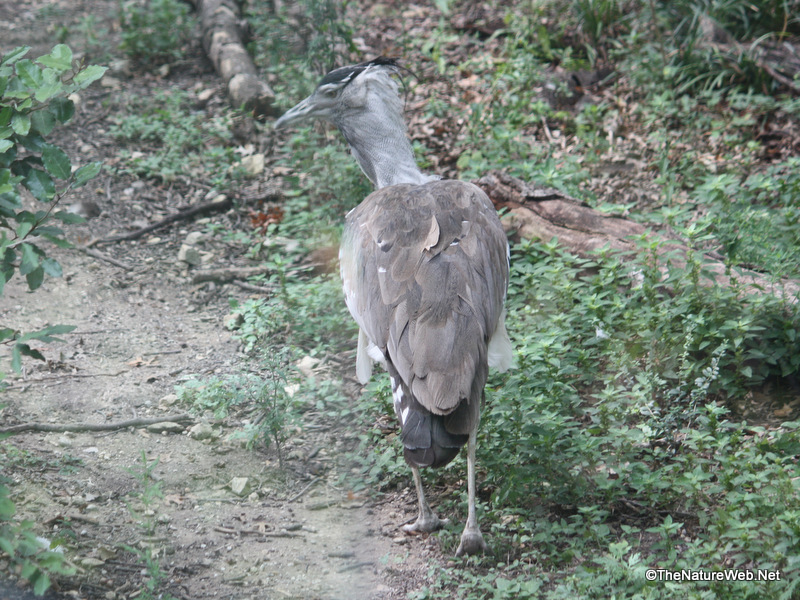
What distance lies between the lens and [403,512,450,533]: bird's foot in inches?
143

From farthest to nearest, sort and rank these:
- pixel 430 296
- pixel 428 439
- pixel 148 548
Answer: pixel 430 296 < pixel 428 439 < pixel 148 548

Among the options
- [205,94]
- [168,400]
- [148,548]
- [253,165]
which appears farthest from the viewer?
[205,94]

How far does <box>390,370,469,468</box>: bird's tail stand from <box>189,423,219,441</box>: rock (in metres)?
1.45

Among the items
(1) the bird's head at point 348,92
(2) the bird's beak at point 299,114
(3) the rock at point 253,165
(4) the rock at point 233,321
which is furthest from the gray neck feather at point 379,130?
(3) the rock at point 253,165

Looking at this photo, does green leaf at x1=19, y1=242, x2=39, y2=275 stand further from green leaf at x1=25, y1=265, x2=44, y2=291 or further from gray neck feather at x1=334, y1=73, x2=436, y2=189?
gray neck feather at x1=334, y1=73, x2=436, y2=189

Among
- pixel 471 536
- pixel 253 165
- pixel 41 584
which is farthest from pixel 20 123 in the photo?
pixel 253 165

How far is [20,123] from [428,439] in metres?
2.08

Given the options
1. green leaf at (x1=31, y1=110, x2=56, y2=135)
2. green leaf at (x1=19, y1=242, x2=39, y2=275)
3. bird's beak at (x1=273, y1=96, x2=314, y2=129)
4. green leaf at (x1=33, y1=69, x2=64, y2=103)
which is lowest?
bird's beak at (x1=273, y1=96, x2=314, y2=129)

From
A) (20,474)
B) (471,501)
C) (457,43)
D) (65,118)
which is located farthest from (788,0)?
(20,474)

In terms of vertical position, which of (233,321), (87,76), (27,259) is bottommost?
(233,321)

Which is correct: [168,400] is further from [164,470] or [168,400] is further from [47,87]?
[47,87]

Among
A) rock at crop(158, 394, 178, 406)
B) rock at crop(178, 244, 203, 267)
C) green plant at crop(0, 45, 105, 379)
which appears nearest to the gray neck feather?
rock at crop(178, 244, 203, 267)

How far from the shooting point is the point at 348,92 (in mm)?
5215

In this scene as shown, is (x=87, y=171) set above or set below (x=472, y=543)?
above
